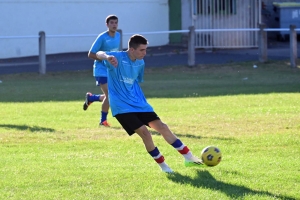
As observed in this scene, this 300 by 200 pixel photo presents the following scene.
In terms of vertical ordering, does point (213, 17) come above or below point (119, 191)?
above

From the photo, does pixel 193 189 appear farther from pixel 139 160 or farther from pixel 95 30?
pixel 95 30

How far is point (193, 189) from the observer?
6.60m

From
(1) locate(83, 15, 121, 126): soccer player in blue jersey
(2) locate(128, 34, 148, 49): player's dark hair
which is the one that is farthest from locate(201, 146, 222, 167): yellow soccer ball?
(1) locate(83, 15, 121, 126): soccer player in blue jersey

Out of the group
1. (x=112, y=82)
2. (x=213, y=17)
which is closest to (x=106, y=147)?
(x=112, y=82)

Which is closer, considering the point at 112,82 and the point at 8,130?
the point at 112,82

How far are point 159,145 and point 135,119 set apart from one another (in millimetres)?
2020

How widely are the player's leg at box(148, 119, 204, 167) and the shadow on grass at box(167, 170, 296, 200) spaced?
0.16m

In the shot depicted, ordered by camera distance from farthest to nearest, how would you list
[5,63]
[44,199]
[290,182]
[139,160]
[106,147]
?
[5,63], [106,147], [139,160], [290,182], [44,199]

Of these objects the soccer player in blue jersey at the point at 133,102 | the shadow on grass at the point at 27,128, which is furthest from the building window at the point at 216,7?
the soccer player in blue jersey at the point at 133,102

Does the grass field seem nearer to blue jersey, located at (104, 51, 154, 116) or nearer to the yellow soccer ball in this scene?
the yellow soccer ball

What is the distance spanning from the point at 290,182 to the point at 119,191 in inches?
72.0

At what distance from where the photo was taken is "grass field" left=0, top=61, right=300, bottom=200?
21.9 ft

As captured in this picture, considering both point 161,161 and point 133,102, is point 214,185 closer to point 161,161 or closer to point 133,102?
point 161,161

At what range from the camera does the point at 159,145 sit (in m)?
9.35
